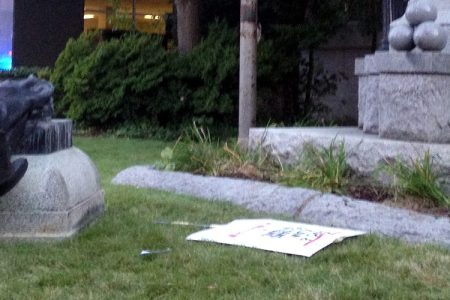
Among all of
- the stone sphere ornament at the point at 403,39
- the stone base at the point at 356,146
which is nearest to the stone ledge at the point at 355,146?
the stone base at the point at 356,146

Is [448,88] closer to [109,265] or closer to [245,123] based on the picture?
[109,265]

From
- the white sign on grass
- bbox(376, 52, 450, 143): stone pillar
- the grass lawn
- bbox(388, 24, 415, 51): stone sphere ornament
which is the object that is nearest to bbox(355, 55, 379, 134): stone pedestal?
bbox(388, 24, 415, 51): stone sphere ornament

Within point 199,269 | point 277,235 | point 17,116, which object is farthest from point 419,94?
point 17,116

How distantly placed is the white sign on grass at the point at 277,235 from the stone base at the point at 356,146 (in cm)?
120

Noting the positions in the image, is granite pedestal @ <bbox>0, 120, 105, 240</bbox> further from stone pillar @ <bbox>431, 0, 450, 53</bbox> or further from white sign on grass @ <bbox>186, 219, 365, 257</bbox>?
stone pillar @ <bbox>431, 0, 450, 53</bbox>

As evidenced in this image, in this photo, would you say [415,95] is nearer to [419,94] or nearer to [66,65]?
[419,94]

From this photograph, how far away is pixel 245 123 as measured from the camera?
438 inches

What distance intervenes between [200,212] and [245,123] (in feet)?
13.3

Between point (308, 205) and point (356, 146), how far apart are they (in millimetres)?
913

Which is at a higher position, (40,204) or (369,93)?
(369,93)

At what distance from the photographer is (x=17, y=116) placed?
5867 mm

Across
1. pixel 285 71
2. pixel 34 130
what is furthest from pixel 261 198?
pixel 285 71

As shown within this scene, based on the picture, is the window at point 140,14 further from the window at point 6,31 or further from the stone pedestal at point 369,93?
the stone pedestal at point 369,93

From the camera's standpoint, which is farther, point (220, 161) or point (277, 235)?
point (220, 161)
